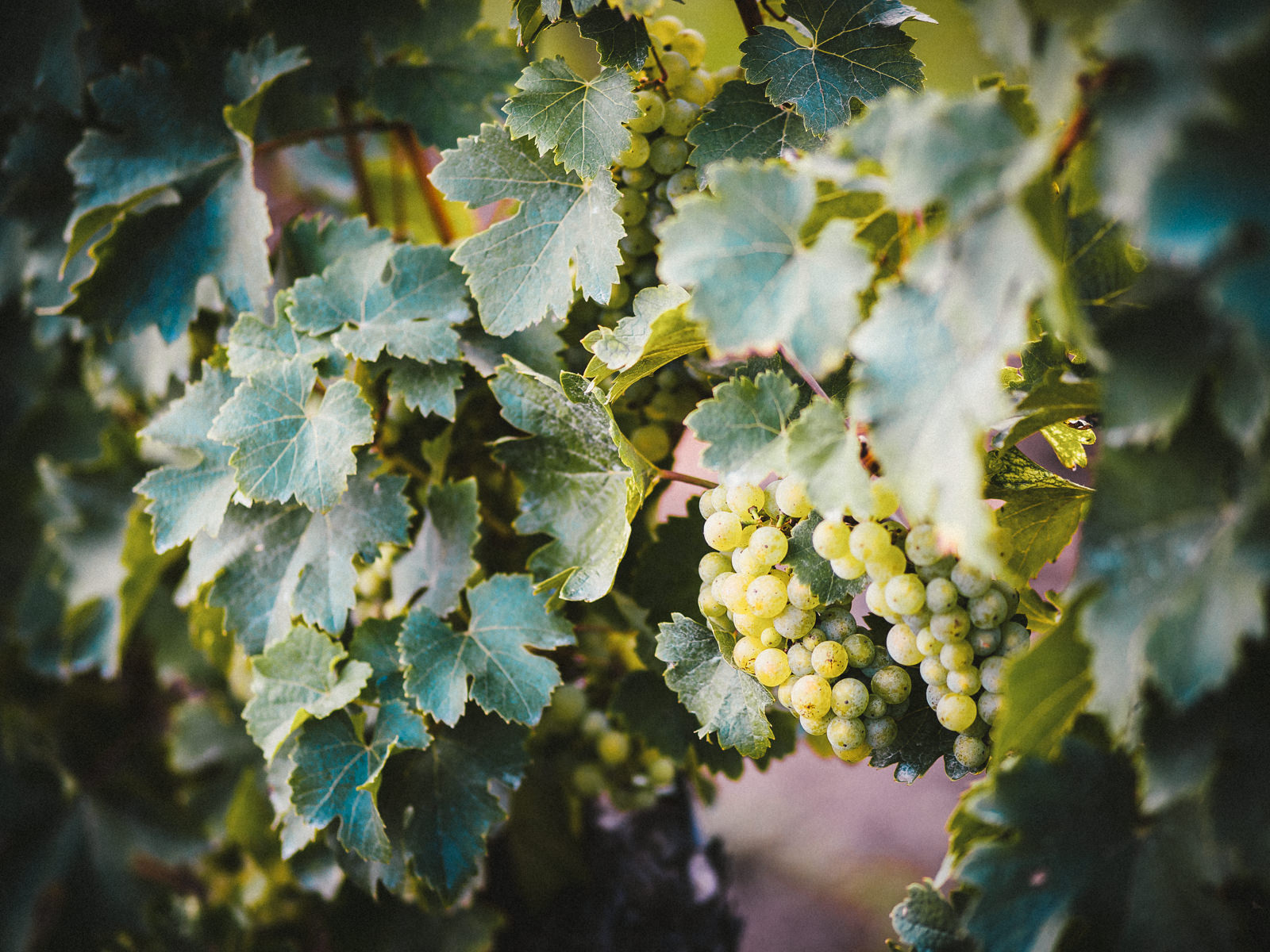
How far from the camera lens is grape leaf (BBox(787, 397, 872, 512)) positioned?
1.48 ft

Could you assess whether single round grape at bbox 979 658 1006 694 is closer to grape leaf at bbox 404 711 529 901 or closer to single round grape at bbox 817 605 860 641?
single round grape at bbox 817 605 860 641

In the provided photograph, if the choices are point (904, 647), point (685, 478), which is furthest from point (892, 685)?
point (685, 478)

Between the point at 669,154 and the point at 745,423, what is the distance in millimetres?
280

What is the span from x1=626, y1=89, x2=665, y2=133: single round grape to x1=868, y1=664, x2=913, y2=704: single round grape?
0.48 metres

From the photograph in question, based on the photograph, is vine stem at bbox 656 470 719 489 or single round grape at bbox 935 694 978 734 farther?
vine stem at bbox 656 470 719 489

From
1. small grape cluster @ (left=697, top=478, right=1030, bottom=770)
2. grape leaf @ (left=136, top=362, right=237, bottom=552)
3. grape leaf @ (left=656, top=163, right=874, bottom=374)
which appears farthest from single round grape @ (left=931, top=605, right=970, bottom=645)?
grape leaf @ (left=136, top=362, right=237, bottom=552)

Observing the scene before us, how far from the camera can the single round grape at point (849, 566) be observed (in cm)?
53

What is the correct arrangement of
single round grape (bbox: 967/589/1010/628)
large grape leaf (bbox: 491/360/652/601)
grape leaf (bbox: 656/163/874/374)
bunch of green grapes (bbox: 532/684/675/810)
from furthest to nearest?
bunch of green grapes (bbox: 532/684/675/810), large grape leaf (bbox: 491/360/652/601), single round grape (bbox: 967/589/1010/628), grape leaf (bbox: 656/163/874/374)

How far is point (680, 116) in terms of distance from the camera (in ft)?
2.20

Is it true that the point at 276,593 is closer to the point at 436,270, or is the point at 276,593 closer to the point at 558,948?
the point at 436,270

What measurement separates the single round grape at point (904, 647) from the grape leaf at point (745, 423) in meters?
0.16

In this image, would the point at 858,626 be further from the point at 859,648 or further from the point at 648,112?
the point at 648,112

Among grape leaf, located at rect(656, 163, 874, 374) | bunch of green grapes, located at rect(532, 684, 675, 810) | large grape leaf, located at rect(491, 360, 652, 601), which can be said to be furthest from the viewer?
bunch of green grapes, located at rect(532, 684, 675, 810)

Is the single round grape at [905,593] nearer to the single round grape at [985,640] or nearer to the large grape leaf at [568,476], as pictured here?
the single round grape at [985,640]
